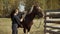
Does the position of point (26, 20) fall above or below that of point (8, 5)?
above

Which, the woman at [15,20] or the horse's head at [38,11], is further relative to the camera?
the woman at [15,20]

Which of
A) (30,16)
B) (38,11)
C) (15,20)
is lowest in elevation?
(15,20)

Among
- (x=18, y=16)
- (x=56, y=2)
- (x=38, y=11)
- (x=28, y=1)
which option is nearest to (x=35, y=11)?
(x=38, y=11)

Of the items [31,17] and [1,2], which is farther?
[1,2]

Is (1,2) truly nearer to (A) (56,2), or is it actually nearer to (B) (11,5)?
(B) (11,5)

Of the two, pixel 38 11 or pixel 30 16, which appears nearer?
pixel 38 11

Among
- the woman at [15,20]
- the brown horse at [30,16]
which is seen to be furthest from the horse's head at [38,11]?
the woman at [15,20]

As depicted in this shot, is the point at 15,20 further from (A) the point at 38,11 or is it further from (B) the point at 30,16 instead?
(A) the point at 38,11

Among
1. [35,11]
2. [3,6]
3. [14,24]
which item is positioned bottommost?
[3,6]

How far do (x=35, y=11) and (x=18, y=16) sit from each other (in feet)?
2.58

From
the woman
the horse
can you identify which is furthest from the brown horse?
the woman

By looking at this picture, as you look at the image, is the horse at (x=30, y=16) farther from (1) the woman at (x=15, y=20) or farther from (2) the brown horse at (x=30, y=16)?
(1) the woman at (x=15, y=20)

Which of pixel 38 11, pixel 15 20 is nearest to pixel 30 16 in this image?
pixel 38 11

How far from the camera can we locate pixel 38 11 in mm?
9305
